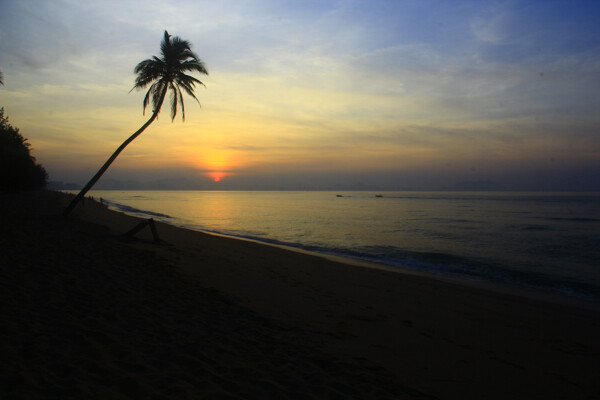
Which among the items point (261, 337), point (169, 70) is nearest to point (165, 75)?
point (169, 70)

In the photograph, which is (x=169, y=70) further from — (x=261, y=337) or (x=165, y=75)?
(x=261, y=337)

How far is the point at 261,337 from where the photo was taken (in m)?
5.33

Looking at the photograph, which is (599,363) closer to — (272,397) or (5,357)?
(272,397)

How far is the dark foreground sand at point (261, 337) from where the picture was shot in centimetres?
380

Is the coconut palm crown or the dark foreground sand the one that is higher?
the coconut palm crown

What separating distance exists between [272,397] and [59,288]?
5.12 m

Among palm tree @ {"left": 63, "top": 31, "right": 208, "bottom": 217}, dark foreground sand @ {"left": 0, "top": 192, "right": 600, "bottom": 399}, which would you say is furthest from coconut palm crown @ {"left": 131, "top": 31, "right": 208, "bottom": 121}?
dark foreground sand @ {"left": 0, "top": 192, "right": 600, "bottom": 399}

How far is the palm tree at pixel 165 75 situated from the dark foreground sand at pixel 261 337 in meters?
11.0

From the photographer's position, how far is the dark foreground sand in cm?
380

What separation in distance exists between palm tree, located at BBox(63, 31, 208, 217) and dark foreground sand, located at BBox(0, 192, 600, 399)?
1100 cm

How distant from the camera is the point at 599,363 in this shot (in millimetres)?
5672

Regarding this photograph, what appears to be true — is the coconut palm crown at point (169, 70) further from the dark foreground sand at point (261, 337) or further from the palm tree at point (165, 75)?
the dark foreground sand at point (261, 337)

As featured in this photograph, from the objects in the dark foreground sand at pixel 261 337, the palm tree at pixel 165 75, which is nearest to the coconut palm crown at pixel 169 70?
the palm tree at pixel 165 75

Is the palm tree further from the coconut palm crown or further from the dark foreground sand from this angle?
the dark foreground sand
